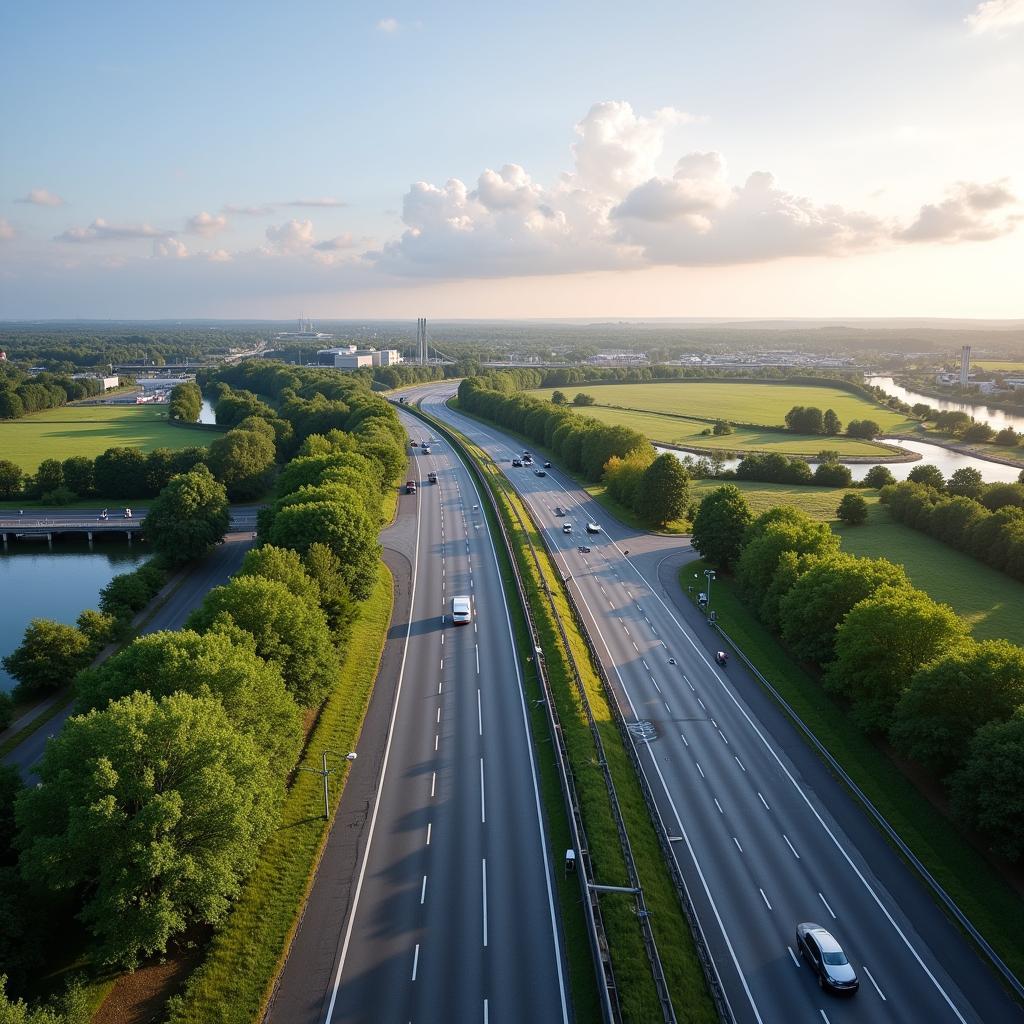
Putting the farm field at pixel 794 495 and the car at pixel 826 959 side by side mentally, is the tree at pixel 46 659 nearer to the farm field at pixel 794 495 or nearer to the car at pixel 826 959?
the car at pixel 826 959

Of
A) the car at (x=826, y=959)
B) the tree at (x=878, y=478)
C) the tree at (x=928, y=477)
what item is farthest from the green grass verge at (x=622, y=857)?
the tree at (x=878, y=478)

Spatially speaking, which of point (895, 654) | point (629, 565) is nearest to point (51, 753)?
point (895, 654)

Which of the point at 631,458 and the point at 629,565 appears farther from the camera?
the point at 631,458

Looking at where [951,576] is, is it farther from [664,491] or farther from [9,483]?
[9,483]

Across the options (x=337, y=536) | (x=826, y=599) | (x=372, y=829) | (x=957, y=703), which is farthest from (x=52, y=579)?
(x=957, y=703)

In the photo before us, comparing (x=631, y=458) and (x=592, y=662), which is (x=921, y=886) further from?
(x=631, y=458)
